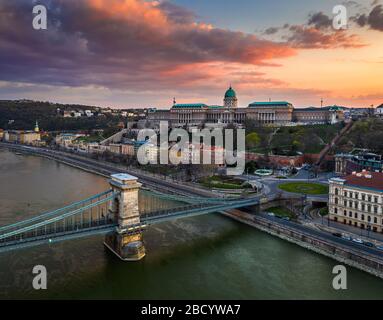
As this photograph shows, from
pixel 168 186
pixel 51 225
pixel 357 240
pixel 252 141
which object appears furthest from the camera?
pixel 252 141

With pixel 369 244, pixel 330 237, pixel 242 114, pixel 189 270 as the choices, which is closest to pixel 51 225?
pixel 189 270

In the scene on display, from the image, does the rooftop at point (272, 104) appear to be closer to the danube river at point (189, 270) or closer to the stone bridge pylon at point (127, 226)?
the danube river at point (189, 270)

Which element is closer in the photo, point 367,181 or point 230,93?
point 367,181

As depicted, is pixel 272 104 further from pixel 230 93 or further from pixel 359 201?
pixel 359 201

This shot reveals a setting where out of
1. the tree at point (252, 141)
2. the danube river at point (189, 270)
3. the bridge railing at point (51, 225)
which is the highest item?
the tree at point (252, 141)

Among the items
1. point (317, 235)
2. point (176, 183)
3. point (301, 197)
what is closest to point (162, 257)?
point (317, 235)

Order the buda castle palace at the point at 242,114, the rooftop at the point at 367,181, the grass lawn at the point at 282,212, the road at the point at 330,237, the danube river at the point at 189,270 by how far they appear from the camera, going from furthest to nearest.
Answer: the buda castle palace at the point at 242,114 < the grass lawn at the point at 282,212 < the rooftop at the point at 367,181 < the road at the point at 330,237 < the danube river at the point at 189,270

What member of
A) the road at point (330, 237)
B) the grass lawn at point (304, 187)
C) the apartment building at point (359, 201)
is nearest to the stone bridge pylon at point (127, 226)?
the road at point (330, 237)
